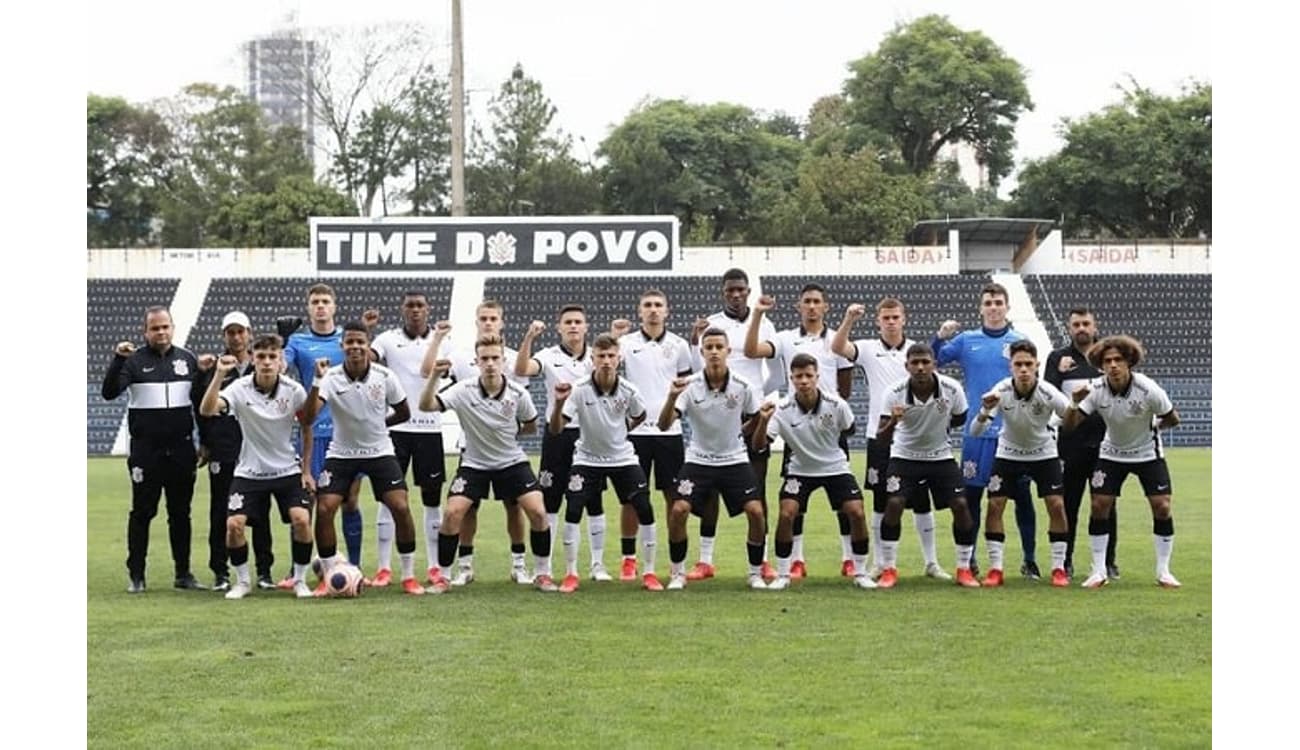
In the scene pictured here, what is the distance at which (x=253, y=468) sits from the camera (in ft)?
40.0

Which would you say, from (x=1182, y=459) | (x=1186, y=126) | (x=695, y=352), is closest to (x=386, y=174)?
(x=1186, y=126)

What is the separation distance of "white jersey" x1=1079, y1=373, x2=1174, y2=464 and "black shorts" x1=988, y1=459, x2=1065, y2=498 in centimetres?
38

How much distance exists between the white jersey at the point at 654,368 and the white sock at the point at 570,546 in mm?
849

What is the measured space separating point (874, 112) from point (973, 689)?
214 ft

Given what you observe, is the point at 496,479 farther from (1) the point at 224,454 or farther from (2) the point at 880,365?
(2) the point at 880,365

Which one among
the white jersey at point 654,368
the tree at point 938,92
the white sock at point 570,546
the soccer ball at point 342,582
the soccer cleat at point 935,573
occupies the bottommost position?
the soccer cleat at point 935,573

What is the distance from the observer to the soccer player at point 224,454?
12883mm

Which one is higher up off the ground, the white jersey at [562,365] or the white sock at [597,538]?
the white jersey at [562,365]

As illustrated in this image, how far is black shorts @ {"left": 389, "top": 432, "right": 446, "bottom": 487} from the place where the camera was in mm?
13023

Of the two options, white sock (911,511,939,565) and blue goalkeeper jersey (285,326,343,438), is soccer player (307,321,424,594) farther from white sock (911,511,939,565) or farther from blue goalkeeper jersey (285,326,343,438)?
white sock (911,511,939,565)

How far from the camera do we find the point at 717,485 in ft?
40.8

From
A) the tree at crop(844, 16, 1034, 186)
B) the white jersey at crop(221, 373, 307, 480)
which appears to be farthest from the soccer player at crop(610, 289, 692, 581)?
the tree at crop(844, 16, 1034, 186)

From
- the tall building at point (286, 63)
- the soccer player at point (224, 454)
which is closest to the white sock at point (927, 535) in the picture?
the soccer player at point (224, 454)

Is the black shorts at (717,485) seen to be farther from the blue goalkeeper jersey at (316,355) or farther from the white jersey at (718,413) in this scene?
the blue goalkeeper jersey at (316,355)
